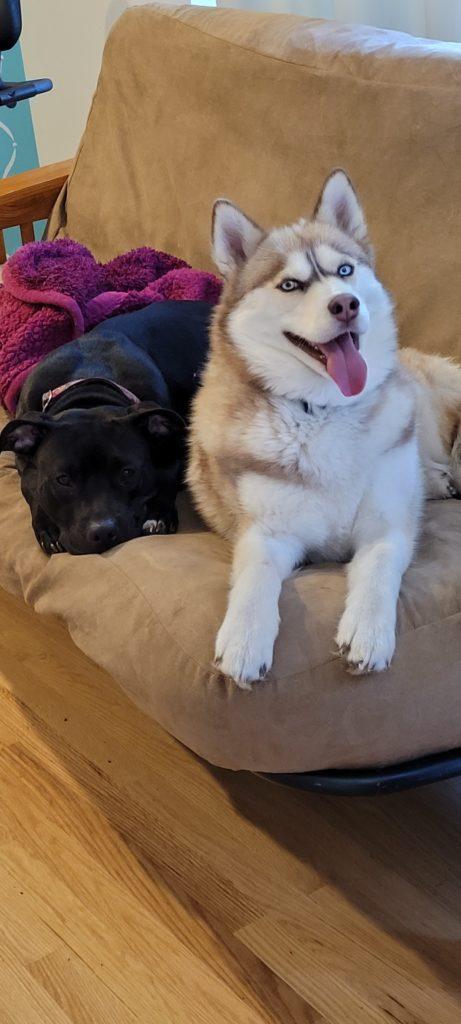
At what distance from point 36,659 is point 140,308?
88 centimetres

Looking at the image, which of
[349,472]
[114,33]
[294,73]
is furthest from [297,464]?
[114,33]

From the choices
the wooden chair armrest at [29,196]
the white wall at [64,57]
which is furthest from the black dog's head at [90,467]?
the white wall at [64,57]

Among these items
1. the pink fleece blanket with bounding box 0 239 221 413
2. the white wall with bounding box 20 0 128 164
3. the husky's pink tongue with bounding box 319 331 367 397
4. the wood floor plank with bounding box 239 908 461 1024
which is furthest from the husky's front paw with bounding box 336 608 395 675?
the white wall with bounding box 20 0 128 164

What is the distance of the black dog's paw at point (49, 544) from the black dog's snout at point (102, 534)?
84 millimetres

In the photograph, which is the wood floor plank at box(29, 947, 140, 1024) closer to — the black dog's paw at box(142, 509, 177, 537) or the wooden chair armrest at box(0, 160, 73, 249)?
the black dog's paw at box(142, 509, 177, 537)

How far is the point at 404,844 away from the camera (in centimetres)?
178

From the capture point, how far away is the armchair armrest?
2938 millimetres

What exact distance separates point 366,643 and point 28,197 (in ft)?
6.84

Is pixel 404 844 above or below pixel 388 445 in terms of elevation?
below

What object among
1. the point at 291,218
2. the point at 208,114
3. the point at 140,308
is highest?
the point at 208,114

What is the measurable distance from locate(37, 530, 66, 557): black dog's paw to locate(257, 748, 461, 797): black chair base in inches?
22.9

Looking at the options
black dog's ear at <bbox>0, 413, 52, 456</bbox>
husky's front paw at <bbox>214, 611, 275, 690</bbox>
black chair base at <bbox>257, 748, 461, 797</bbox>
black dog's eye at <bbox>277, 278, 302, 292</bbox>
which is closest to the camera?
husky's front paw at <bbox>214, 611, 275, 690</bbox>

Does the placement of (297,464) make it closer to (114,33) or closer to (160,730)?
(160,730)

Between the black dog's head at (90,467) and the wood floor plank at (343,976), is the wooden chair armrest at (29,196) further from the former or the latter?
the wood floor plank at (343,976)
